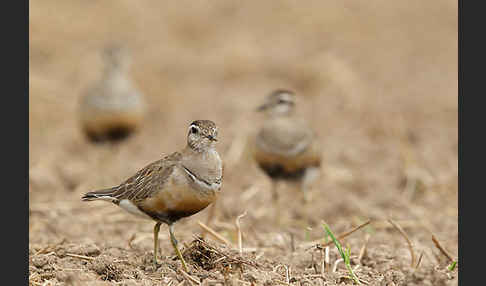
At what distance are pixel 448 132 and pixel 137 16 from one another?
7040mm

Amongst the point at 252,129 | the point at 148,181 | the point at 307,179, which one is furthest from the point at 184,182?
the point at 252,129

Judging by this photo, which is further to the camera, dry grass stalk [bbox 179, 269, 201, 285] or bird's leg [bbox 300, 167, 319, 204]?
bird's leg [bbox 300, 167, 319, 204]

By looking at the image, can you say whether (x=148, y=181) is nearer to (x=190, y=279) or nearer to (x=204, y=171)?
(x=204, y=171)

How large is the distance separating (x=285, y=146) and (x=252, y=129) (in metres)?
3.05

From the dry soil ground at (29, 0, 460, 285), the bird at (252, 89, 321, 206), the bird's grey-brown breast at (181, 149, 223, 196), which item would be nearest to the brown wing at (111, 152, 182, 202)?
the bird's grey-brown breast at (181, 149, 223, 196)

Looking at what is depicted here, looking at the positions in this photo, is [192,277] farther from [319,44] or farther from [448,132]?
[319,44]

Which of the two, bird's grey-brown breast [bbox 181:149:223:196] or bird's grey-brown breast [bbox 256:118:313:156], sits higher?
bird's grey-brown breast [bbox 256:118:313:156]

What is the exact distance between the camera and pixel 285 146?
28.0 feet

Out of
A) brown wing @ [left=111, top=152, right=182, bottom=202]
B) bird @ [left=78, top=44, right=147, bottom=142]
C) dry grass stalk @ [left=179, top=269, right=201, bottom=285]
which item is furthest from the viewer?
bird @ [left=78, top=44, right=147, bottom=142]

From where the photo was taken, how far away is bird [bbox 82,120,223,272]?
5.16m

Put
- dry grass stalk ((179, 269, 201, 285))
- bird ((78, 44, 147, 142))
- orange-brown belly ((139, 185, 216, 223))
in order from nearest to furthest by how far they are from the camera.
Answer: dry grass stalk ((179, 269, 201, 285))
orange-brown belly ((139, 185, 216, 223))
bird ((78, 44, 147, 142))

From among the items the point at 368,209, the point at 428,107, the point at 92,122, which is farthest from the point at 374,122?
the point at 92,122

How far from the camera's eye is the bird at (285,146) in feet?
28.0

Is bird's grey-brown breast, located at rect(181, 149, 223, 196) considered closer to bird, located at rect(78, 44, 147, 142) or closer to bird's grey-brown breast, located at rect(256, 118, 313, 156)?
bird's grey-brown breast, located at rect(256, 118, 313, 156)
